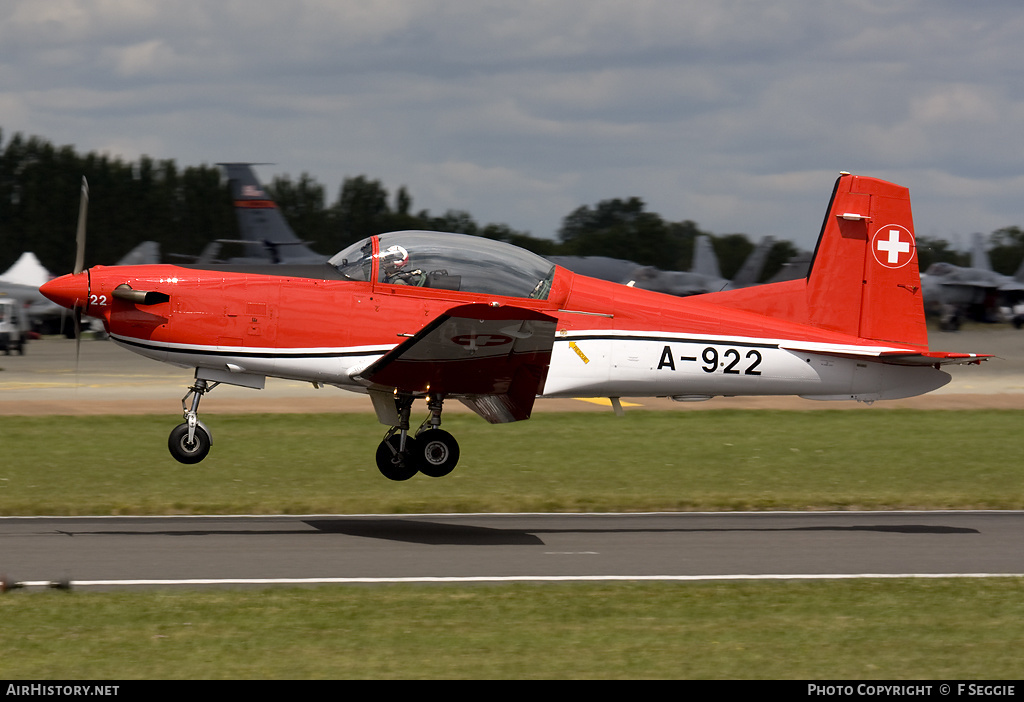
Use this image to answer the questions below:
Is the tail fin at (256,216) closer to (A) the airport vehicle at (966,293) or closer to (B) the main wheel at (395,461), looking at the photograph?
(B) the main wheel at (395,461)

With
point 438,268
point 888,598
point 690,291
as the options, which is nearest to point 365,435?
point 438,268

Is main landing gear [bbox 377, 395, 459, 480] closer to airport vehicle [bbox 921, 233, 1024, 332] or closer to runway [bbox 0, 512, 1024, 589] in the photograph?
runway [bbox 0, 512, 1024, 589]

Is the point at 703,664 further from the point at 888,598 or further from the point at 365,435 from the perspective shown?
the point at 365,435

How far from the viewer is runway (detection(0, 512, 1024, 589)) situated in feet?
38.2

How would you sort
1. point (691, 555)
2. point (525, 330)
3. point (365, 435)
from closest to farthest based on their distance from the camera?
point (525, 330)
point (691, 555)
point (365, 435)

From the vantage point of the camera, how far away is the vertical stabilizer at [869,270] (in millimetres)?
14062

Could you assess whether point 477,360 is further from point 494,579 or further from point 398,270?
point 494,579

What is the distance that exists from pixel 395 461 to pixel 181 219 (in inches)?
2400

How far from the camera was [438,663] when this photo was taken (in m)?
8.30

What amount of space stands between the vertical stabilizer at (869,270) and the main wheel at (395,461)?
5.20 meters

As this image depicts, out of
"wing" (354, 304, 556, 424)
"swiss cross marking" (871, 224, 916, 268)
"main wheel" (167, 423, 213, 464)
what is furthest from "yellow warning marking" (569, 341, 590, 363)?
"main wheel" (167, 423, 213, 464)

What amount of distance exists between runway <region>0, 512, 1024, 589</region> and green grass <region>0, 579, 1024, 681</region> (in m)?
0.80

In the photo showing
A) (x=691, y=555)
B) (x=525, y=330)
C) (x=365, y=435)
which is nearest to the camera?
(x=525, y=330)

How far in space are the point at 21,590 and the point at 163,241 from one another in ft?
200
